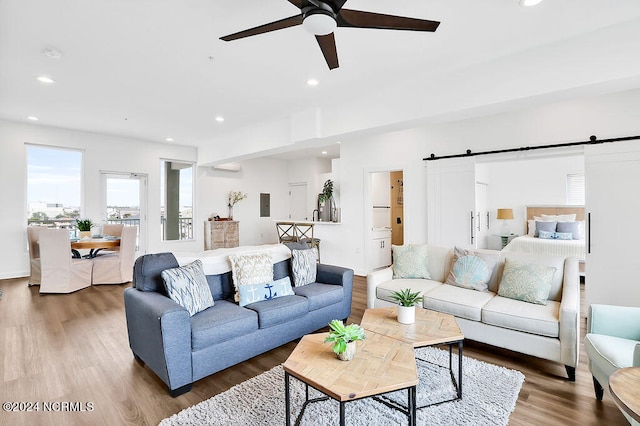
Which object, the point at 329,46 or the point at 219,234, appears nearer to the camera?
the point at 329,46

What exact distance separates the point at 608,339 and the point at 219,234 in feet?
24.0

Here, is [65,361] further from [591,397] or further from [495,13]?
[495,13]

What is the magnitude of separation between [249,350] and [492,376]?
6.29ft

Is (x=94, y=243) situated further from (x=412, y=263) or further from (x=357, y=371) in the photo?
(x=357, y=371)

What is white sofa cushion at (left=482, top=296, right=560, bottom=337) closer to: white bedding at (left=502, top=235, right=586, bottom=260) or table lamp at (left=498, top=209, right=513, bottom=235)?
white bedding at (left=502, top=235, right=586, bottom=260)

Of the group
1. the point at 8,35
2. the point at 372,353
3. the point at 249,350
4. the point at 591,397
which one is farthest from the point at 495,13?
the point at 8,35

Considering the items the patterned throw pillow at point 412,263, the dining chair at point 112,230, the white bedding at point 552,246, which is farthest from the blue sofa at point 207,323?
the white bedding at point 552,246

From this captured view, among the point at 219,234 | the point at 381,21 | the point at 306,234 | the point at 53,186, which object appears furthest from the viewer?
the point at 219,234

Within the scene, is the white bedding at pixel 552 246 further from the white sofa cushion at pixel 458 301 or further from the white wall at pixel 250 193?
the white wall at pixel 250 193

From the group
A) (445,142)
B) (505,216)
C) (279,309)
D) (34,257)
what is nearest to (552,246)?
(505,216)

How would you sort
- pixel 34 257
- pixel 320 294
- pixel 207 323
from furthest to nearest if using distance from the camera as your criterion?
pixel 34 257
pixel 320 294
pixel 207 323

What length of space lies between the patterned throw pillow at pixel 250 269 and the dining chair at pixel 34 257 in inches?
168

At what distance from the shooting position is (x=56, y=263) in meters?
4.73

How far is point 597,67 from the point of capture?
2.62 m
